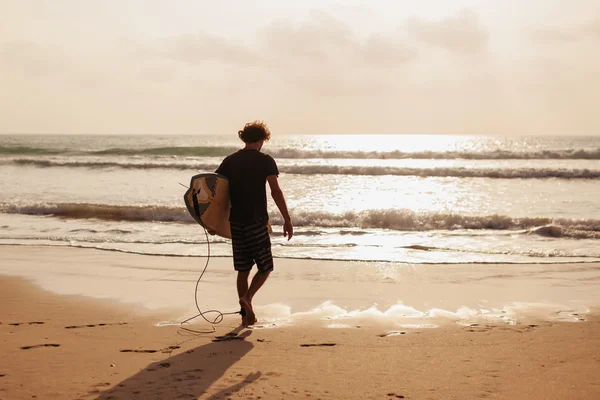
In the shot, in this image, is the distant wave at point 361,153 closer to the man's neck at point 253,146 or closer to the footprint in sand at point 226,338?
the man's neck at point 253,146

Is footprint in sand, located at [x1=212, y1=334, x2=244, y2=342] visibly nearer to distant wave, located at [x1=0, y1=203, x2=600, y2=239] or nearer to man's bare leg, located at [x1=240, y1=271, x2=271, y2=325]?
man's bare leg, located at [x1=240, y1=271, x2=271, y2=325]

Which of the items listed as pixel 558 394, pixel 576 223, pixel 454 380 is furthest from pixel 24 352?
pixel 576 223

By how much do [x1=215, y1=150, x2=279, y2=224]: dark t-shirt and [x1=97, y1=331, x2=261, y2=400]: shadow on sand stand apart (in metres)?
1.04

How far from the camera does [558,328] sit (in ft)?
16.9

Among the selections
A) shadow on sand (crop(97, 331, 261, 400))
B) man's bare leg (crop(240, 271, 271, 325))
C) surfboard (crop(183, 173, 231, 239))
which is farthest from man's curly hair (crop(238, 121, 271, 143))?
shadow on sand (crop(97, 331, 261, 400))

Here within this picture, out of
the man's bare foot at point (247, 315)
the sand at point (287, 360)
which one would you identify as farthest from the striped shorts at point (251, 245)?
the sand at point (287, 360)

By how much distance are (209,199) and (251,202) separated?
1.14 feet

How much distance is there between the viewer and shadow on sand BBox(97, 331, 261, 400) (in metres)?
3.60

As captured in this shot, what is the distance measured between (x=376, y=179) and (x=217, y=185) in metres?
19.7

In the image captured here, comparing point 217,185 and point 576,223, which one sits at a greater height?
point 217,185

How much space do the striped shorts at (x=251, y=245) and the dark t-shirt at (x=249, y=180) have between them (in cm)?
8

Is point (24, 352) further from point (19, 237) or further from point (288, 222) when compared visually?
point (19, 237)

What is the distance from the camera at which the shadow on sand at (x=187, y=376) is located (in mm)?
3604

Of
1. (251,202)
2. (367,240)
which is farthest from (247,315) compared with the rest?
(367,240)
